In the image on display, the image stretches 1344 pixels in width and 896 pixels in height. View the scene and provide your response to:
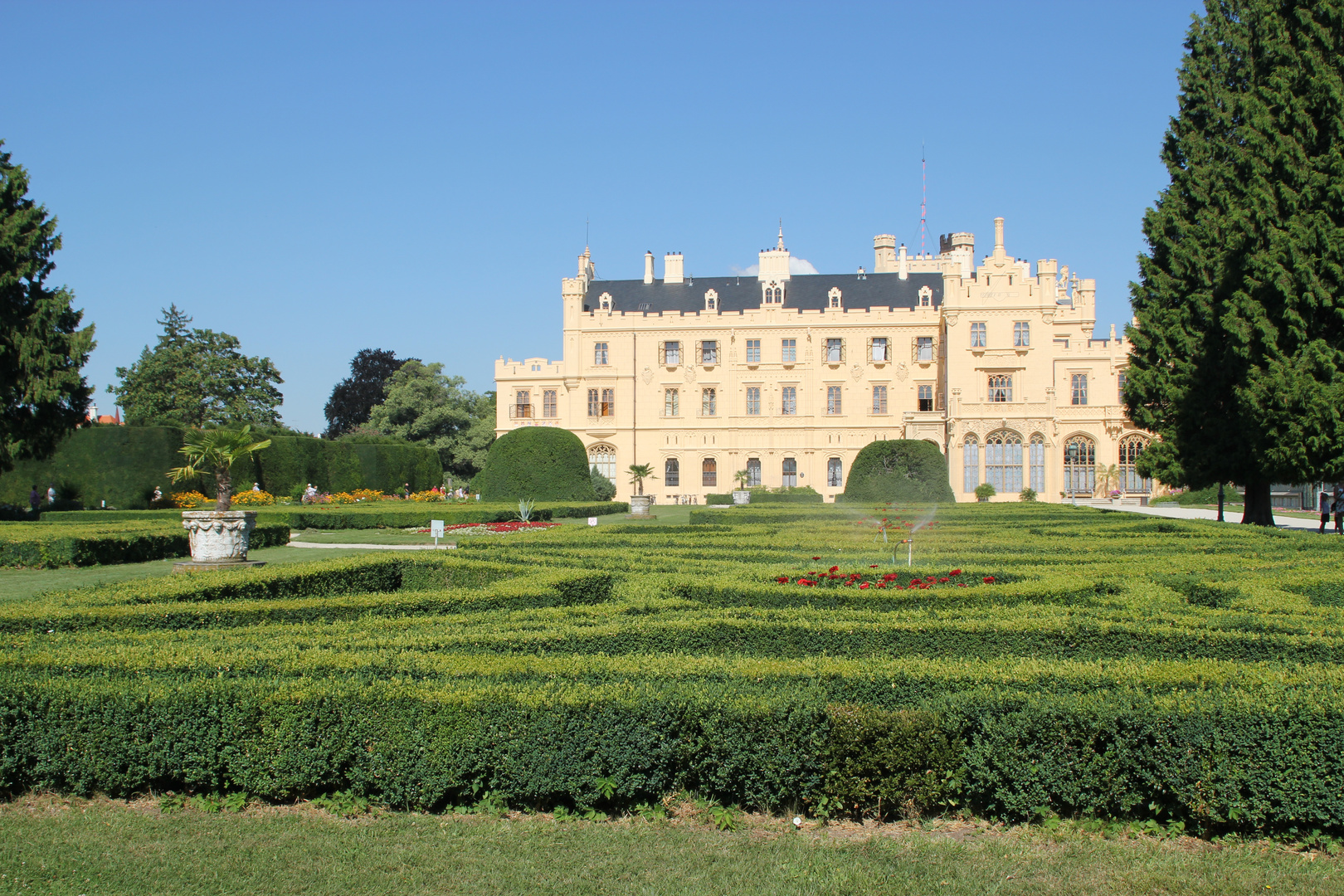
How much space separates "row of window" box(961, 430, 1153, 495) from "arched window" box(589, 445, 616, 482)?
758 inches

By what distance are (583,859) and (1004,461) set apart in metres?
46.0

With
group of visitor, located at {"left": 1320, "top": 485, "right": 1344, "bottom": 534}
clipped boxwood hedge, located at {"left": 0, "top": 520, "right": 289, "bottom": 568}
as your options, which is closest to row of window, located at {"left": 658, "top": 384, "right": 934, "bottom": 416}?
group of visitor, located at {"left": 1320, "top": 485, "right": 1344, "bottom": 534}

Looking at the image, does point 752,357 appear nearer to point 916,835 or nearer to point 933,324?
point 933,324

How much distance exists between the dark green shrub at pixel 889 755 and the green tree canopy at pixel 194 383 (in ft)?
169

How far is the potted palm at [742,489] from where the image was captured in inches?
1544

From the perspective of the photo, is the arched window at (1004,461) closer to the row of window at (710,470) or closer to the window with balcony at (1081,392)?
the window with balcony at (1081,392)

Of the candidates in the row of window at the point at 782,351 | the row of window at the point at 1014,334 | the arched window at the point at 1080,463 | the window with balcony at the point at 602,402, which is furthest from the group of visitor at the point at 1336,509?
the window with balcony at the point at 602,402

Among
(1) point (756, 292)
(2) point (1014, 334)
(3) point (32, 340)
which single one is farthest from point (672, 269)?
(3) point (32, 340)

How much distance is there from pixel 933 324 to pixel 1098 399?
9480mm

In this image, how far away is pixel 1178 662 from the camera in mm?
6035

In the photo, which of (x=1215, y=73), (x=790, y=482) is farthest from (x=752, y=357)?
(x=1215, y=73)

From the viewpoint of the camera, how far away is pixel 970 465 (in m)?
47.5

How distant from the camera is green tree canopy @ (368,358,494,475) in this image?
6041 centimetres

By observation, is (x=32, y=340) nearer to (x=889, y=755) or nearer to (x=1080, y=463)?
(x=889, y=755)
